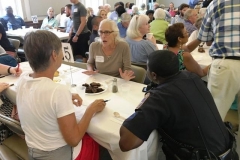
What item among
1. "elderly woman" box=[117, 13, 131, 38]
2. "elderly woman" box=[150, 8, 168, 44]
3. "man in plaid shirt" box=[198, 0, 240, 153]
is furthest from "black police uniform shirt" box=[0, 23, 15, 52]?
"man in plaid shirt" box=[198, 0, 240, 153]

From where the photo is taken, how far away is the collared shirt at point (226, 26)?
1.60 meters

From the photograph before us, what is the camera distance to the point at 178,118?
1068 mm

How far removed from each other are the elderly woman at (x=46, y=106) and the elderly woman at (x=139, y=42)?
1.56 metres

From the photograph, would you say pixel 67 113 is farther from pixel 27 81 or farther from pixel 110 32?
pixel 110 32

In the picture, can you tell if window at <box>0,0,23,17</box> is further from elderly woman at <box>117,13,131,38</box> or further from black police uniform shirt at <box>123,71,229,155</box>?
black police uniform shirt at <box>123,71,229,155</box>

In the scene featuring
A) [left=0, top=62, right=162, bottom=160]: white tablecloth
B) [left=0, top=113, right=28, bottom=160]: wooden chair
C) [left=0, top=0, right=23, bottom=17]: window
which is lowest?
[left=0, top=113, right=28, bottom=160]: wooden chair

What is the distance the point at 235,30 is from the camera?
1607 mm

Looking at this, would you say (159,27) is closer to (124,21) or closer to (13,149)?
(124,21)

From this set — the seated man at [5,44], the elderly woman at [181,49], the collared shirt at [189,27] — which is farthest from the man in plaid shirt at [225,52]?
the seated man at [5,44]

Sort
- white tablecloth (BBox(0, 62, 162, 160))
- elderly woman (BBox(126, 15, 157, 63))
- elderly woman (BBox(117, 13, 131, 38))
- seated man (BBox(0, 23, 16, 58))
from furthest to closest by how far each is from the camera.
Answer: elderly woman (BBox(117, 13, 131, 38)) → seated man (BBox(0, 23, 16, 58)) → elderly woman (BBox(126, 15, 157, 63)) → white tablecloth (BBox(0, 62, 162, 160))

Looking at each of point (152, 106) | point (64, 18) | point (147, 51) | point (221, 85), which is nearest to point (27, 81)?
point (152, 106)

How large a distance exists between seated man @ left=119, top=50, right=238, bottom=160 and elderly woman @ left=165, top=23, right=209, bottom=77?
42.6 inches

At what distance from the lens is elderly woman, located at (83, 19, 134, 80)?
2.19 m

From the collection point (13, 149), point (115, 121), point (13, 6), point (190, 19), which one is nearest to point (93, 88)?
point (115, 121)
